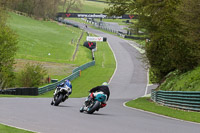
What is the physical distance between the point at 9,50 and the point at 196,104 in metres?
32.0

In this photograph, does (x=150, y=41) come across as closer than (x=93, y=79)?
Yes

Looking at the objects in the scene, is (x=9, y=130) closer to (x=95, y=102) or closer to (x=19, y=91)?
(x=95, y=102)

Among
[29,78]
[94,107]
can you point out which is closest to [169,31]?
[94,107]

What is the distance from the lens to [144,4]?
33.0 m

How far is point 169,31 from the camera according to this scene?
3170 centimetres

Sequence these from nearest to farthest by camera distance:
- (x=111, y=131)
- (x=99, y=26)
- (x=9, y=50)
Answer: (x=111, y=131) < (x=9, y=50) < (x=99, y=26)

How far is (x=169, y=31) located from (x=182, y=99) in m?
10.8

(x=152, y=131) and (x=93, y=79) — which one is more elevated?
(x=152, y=131)

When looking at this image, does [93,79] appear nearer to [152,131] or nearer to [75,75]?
[75,75]

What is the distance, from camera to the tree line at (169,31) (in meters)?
24.5

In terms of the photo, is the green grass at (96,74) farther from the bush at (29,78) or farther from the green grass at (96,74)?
the bush at (29,78)

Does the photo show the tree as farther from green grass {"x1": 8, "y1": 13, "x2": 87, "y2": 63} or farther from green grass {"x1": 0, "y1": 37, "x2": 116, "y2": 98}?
green grass {"x1": 8, "y1": 13, "x2": 87, "y2": 63}

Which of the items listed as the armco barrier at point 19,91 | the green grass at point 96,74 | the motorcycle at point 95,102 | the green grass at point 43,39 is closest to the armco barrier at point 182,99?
the motorcycle at point 95,102

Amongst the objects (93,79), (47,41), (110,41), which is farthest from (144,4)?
(110,41)
